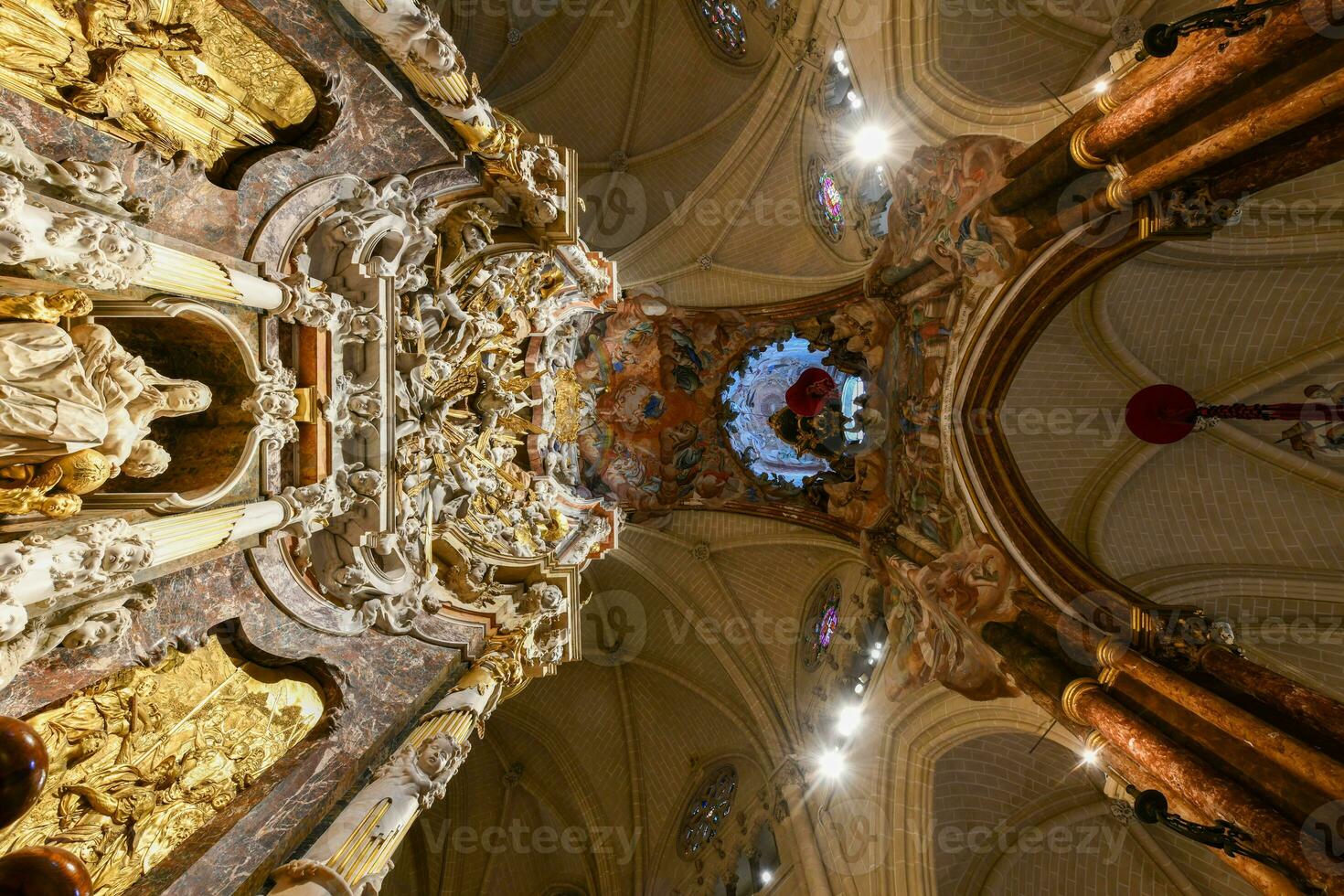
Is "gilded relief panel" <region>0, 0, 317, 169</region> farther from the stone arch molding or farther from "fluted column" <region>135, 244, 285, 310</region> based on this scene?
"fluted column" <region>135, 244, 285, 310</region>

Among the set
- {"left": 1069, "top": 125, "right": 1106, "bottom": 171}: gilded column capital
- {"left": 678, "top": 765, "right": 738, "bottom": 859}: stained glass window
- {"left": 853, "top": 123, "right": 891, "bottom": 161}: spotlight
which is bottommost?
{"left": 678, "top": 765, "right": 738, "bottom": 859}: stained glass window

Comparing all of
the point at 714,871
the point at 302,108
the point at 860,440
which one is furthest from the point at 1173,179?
the point at 714,871

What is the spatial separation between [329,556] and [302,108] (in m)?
3.91

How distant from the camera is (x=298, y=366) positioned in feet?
17.8

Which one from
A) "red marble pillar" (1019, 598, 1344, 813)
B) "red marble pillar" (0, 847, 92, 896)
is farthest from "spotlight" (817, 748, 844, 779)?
"red marble pillar" (0, 847, 92, 896)

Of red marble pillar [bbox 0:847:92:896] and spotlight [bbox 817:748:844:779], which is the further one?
spotlight [bbox 817:748:844:779]

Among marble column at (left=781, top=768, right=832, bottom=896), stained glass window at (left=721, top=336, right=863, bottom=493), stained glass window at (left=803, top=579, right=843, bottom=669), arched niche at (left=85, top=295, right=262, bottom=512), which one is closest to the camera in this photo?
arched niche at (left=85, top=295, right=262, bottom=512)

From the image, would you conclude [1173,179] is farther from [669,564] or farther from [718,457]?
[669,564]

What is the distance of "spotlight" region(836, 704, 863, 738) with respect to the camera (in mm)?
9211

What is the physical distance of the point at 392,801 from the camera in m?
4.75

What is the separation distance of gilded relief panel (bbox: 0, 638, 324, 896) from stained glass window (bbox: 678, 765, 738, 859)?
799cm

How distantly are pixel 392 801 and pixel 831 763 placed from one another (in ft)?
22.1

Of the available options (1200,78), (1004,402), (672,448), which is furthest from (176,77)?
(672,448)

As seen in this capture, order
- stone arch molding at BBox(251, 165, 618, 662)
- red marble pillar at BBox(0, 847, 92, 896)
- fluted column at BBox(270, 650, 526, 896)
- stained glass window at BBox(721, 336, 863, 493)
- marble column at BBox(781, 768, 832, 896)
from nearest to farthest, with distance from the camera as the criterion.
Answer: red marble pillar at BBox(0, 847, 92, 896) → fluted column at BBox(270, 650, 526, 896) → stone arch molding at BBox(251, 165, 618, 662) → marble column at BBox(781, 768, 832, 896) → stained glass window at BBox(721, 336, 863, 493)
